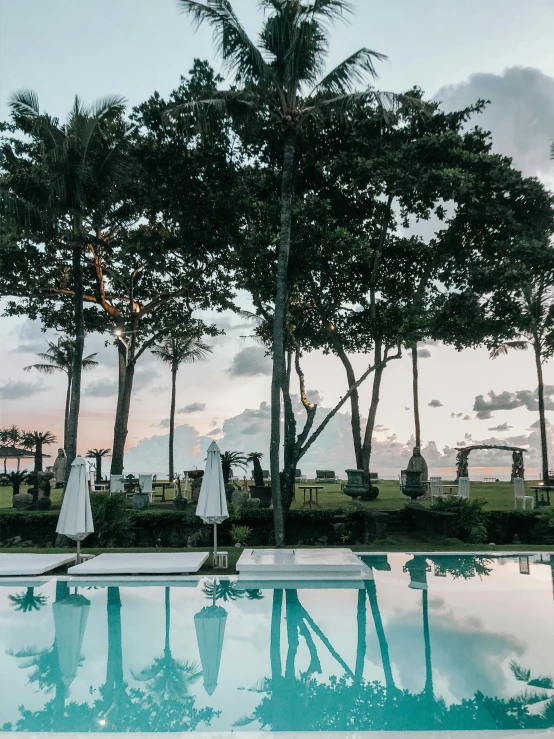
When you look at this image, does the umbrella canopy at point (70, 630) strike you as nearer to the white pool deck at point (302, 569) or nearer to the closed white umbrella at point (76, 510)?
the closed white umbrella at point (76, 510)

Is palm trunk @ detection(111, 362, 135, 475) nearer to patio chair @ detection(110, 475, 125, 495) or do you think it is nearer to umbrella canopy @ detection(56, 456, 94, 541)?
patio chair @ detection(110, 475, 125, 495)

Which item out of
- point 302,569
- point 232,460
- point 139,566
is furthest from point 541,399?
point 139,566

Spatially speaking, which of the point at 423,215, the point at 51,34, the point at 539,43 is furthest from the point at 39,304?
the point at 539,43

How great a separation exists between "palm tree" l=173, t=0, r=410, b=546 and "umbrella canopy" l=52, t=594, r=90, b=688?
6.47 metres

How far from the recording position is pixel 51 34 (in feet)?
58.2

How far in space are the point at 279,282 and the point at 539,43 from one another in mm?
10787

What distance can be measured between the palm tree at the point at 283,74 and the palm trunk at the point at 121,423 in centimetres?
1140

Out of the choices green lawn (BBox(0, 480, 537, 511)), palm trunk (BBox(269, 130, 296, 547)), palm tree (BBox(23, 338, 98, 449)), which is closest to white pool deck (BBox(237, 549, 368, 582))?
palm trunk (BBox(269, 130, 296, 547))

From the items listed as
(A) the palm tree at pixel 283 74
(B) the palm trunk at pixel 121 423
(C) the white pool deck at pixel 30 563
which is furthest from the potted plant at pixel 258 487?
(C) the white pool deck at pixel 30 563

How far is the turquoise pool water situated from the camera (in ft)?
18.0

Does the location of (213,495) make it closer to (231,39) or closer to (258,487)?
(258,487)

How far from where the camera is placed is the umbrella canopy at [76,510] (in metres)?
11.6

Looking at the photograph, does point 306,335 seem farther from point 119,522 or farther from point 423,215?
point 119,522

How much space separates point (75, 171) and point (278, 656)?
45.2ft
